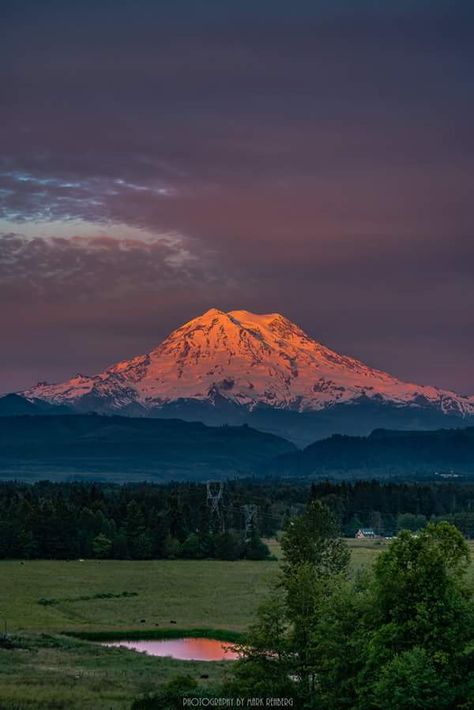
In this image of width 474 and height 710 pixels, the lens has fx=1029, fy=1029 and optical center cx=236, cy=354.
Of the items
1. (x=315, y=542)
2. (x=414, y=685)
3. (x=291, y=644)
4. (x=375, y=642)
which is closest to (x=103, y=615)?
(x=315, y=542)

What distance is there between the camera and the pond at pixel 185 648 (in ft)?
271

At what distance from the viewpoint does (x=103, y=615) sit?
103m

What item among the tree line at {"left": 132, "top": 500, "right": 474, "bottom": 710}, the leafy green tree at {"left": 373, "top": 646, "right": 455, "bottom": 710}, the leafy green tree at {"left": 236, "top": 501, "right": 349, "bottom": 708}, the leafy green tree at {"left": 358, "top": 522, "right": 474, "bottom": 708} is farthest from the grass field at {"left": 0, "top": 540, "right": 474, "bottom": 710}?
the leafy green tree at {"left": 373, "top": 646, "right": 455, "bottom": 710}

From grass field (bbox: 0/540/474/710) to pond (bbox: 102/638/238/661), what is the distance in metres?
2.96

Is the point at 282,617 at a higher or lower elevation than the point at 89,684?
higher

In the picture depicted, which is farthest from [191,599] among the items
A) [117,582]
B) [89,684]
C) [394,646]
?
[394,646]

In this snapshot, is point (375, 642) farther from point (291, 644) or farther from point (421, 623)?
point (291, 644)

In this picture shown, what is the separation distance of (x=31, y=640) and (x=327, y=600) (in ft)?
122

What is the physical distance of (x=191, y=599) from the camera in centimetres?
11475

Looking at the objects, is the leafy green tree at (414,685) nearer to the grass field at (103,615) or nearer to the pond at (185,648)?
the grass field at (103,615)

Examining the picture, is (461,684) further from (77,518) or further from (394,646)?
(77,518)

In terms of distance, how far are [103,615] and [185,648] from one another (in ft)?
58.5

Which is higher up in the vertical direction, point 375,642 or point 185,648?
point 375,642

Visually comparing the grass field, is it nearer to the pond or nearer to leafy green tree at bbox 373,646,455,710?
the pond
